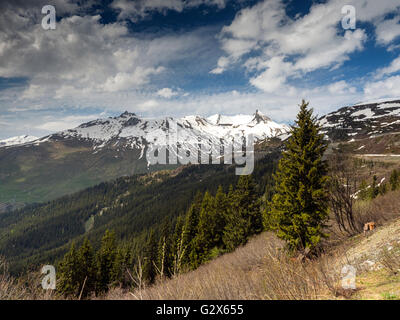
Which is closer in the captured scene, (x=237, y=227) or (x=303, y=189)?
(x=303, y=189)

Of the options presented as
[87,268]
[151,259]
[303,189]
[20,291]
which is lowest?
[151,259]

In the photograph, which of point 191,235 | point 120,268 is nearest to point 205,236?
point 191,235

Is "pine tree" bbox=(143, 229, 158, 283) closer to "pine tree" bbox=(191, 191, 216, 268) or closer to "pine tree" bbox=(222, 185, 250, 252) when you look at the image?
"pine tree" bbox=(191, 191, 216, 268)

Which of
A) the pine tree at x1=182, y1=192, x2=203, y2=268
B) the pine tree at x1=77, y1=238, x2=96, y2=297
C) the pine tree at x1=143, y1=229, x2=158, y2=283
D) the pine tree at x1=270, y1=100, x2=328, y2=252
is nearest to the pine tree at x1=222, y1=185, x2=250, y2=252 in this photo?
the pine tree at x1=182, y1=192, x2=203, y2=268

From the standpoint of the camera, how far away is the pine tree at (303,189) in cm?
1334

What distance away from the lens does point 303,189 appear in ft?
43.9

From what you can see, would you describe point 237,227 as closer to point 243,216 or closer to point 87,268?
point 243,216

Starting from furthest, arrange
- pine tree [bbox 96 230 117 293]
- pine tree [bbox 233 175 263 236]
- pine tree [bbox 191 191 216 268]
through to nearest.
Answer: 1. pine tree [bbox 191 191 216 268]
2. pine tree [bbox 96 230 117 293]
3. pine tree [bbox 233 175 263 236]

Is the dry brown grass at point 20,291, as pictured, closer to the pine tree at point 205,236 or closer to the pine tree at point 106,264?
the pine tree at point 205,236

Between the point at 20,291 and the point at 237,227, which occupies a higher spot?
the point at 20,291

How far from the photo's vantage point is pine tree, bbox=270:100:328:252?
13344 mm

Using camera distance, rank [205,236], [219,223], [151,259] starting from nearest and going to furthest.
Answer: [205,236] → [219,223] → [151,259]
